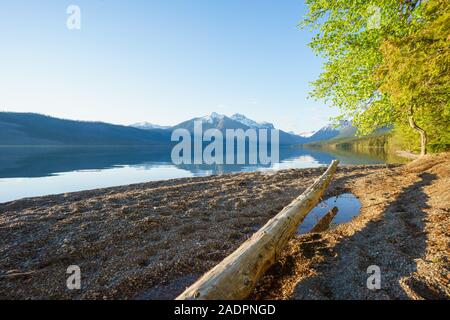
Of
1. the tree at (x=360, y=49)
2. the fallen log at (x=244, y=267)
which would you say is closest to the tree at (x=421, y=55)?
the tree at (x=360, y=49)

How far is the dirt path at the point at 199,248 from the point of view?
17.0 feet

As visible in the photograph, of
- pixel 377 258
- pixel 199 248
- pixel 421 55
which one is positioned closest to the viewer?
pixel 377 258

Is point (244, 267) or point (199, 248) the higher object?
point (244, 267)

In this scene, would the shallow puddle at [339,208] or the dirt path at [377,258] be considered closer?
the dirt path at [377,258]

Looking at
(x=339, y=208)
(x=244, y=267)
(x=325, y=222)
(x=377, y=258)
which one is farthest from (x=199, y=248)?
(x=339, y=208)

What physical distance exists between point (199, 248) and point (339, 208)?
7.74 metres

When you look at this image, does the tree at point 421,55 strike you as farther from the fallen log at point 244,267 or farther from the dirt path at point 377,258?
the fallen log at point 244,267

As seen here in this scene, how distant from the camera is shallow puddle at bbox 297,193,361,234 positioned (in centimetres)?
976

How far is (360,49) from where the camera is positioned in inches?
631

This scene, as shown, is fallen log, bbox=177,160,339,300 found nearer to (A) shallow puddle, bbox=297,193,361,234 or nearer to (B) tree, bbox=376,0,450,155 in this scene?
(A) shallow puddle, bbox=297,193,361,234

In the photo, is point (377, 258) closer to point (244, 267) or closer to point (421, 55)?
point (244, 267)

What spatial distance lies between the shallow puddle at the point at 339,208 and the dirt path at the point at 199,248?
1.84ft

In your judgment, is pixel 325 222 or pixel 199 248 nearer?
pixel 199 248
